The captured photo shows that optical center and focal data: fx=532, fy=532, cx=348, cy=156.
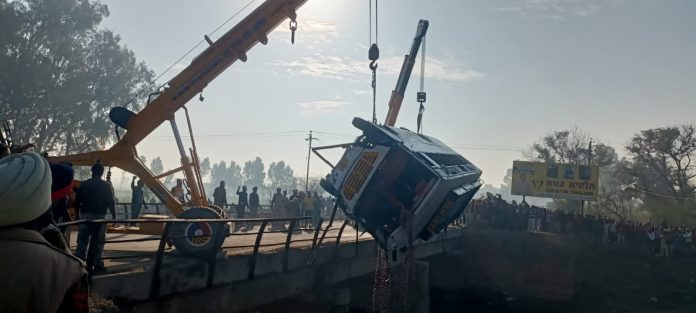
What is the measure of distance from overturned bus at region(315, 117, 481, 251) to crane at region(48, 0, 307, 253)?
3.16 metres

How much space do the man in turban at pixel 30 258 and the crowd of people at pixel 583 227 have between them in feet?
96.8

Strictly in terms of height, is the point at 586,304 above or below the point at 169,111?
below

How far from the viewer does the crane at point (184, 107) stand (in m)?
12.1

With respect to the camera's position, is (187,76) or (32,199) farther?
(187,76)

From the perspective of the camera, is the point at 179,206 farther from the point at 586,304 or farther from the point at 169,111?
the point at 586,304

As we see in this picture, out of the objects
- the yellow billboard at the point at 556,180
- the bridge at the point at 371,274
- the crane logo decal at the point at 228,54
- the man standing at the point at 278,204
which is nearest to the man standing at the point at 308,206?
the man standing at the point at 278,204

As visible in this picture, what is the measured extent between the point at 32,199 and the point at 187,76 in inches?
431

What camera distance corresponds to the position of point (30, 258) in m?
2.03

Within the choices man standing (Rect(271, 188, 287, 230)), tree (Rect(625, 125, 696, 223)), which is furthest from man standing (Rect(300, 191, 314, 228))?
tree (Rect(625, 125, 696, 223))

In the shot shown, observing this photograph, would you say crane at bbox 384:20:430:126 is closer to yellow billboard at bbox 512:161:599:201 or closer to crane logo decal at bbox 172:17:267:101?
crane logo decal at bbox 172:17:267:101

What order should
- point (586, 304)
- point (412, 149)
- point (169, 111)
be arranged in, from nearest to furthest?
1. point (412, 149)
2. point (169, 111)
3. point (586, 304)

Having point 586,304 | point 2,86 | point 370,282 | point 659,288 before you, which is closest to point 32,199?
point 370,282

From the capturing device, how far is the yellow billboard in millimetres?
38688

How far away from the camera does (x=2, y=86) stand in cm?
3241
